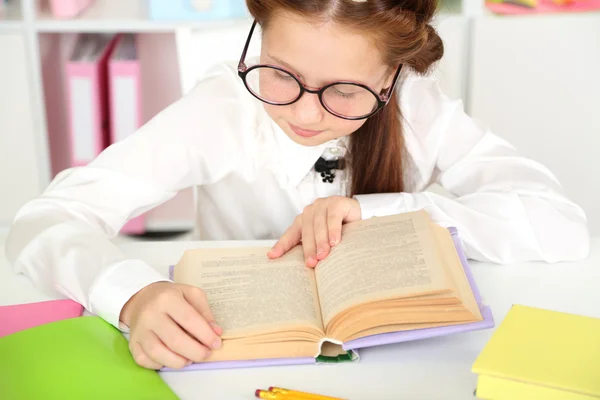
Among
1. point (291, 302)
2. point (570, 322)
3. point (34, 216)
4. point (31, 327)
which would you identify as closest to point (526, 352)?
point (570, 322)

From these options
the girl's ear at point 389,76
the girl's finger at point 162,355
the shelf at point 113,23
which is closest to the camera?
the girl's finger at point 162,355

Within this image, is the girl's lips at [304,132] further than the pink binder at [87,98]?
No

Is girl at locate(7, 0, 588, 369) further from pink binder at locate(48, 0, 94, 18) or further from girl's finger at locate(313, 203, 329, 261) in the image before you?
pink binder at locate(48, 0, 94, 18)

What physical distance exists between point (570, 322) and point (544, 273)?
Result: 0.26 m

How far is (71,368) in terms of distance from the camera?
86 centimetres

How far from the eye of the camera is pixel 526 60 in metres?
2.20

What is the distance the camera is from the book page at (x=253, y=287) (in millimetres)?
930

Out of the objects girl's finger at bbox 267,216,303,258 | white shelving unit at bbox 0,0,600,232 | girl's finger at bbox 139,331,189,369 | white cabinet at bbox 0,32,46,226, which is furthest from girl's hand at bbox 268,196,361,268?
white cabinet at bbox 0,32,46,226

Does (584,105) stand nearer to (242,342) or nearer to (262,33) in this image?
(262,33)

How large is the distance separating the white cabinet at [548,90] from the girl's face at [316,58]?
1104mm

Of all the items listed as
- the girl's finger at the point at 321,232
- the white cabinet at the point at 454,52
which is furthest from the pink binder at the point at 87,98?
the girl's finger at the point at 321,232

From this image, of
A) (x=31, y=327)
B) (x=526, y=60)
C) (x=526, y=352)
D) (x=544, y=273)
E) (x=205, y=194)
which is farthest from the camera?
(x=526, y=60)

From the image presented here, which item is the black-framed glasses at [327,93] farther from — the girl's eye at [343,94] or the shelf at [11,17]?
the shelf at [11,17]

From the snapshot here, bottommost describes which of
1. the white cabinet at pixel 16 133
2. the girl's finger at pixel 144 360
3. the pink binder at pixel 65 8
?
the white cabinet at pixel 16 133
